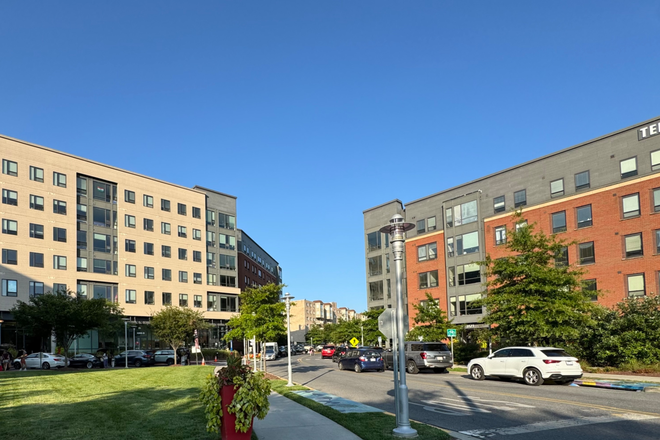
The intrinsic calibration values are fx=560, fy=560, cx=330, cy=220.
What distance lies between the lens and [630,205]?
43438 millimetres

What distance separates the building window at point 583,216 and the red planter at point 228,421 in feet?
143

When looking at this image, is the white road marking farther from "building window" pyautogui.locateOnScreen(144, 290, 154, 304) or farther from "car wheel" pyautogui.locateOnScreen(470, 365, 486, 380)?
"building window" pyautogui.locateOnScreen(144, 290, 154, 304)

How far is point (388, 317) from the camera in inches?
446

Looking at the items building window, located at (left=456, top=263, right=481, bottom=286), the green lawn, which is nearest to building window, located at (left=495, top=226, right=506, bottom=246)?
building window, located at (left=456, top=263, right=481, bottom=286)

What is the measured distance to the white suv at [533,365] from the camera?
70.8 feet

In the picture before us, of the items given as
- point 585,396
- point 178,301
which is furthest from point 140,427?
point 178,301

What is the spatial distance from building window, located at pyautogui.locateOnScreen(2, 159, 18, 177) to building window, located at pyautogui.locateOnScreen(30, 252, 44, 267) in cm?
799

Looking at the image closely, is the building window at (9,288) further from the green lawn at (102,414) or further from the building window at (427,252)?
the building window at (427,252)

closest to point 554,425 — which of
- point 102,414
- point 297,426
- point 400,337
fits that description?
point 400,337

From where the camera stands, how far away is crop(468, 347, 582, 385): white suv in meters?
21.6

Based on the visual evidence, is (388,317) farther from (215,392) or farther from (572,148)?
(572,148)

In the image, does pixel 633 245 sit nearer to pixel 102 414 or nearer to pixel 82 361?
pixel 102 414

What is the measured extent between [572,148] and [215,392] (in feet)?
153

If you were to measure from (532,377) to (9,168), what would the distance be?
51964 mm
